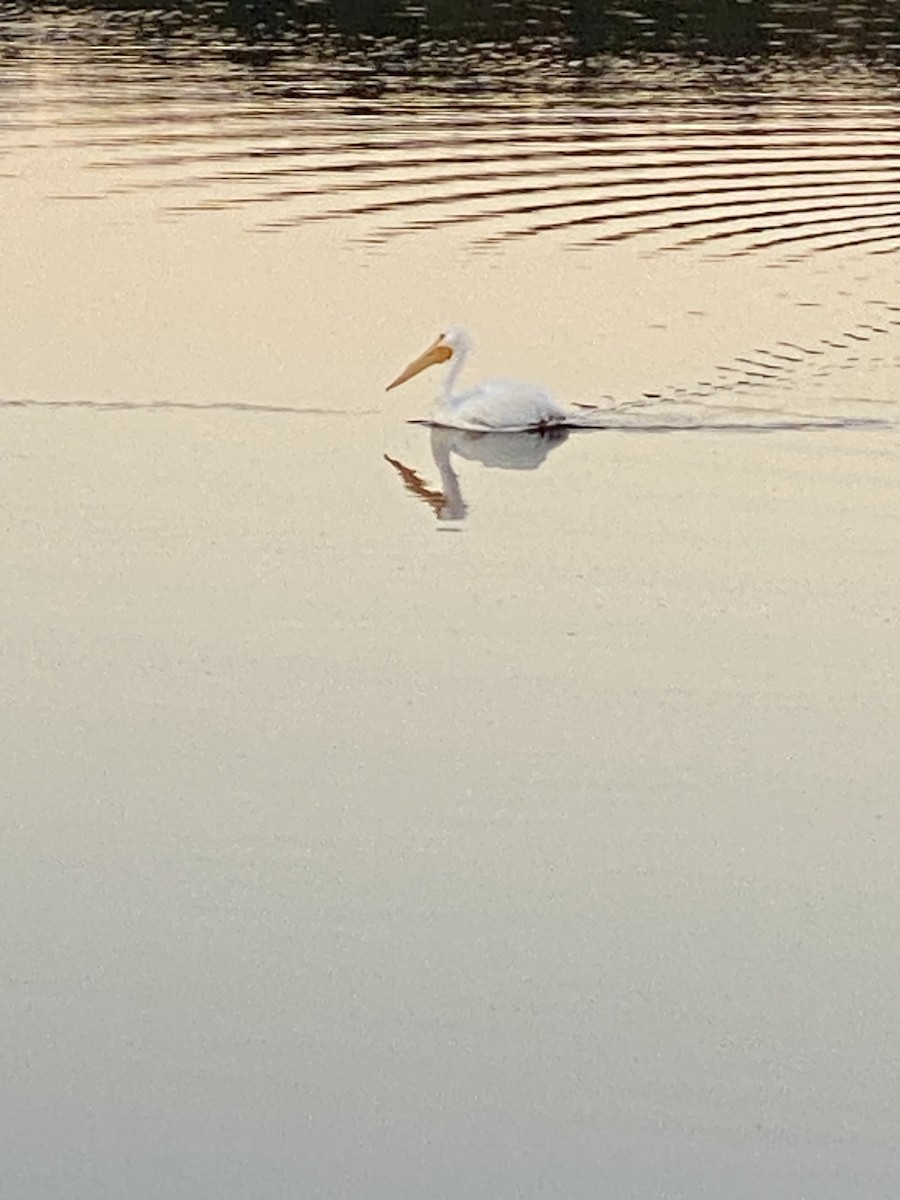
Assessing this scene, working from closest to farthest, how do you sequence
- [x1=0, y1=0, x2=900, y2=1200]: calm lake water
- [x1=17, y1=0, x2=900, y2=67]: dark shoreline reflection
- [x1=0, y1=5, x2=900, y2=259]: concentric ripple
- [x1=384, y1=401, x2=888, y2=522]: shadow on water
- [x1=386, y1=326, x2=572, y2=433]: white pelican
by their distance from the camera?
1. [x1=0, y1=0, x2=900, y2=1200]: calm lake water
2. [x1=384, y1=401, x2=888, y2=522]: shadow on water
3. [x1=386, y1=326, x2=572, y2=433]: white pelican
4. [x1=0, y1=5, x2=900, y2=259]: concentric ripple
5. [x1=17, y1=0, x2=900, y2=67]: dark shoreline reflection

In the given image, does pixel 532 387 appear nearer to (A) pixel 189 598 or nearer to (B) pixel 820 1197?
(A) pixel 189 598

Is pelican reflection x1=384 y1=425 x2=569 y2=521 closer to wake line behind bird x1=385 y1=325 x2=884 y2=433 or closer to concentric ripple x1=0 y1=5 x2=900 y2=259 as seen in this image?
wake line behind bird x1=385 y1=325 x2=884 y2=433

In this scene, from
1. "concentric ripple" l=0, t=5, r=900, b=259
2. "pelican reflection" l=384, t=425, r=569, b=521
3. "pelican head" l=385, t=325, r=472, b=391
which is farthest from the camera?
"concentric ripple" l=0, t=5, r=900, b=259

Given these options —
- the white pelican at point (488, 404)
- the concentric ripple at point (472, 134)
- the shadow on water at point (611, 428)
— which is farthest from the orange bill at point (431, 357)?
the concentric ripple at point (472, 134)

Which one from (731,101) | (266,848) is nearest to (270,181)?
(731,101)

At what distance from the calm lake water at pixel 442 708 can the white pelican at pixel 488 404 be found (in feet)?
0.44

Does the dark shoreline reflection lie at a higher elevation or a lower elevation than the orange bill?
lower

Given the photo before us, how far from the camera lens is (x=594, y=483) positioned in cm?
1225

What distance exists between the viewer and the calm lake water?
668cm

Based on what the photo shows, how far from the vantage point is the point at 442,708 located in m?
9.27

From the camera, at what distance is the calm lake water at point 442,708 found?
6676 mm

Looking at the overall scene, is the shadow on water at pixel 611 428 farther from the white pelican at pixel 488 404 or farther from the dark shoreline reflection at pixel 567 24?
the dark shoreline reflection at pixel 567 24

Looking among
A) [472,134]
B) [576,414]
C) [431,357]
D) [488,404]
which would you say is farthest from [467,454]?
[472,134]

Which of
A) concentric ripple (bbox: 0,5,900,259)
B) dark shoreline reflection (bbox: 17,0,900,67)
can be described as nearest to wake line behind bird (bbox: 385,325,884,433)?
concentric ripple (bbox: 0,5,900,259)
